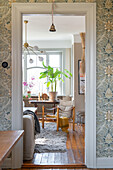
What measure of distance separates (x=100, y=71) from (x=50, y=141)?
2327mm

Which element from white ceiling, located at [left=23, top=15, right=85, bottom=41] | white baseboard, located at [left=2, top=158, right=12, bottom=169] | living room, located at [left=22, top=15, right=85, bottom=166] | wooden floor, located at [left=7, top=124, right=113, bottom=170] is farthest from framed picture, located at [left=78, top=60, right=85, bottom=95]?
white baseboard, located at [left=2, top=158, right=12, bottom=169]

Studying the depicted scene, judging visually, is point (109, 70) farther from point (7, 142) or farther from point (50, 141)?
point (50, 141)

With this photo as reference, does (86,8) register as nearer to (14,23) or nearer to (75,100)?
(14,23)

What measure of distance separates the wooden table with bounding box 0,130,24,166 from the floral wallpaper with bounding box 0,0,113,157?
101 cm

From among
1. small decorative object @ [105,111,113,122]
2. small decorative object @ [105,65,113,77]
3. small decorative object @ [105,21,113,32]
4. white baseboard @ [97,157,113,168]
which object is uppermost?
small decorative object @ [105,21,113,32]

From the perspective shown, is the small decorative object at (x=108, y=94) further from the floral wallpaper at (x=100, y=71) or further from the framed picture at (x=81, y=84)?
the framed picture at (x=81, y=84)

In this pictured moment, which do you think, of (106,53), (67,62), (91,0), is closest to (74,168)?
(106,53)

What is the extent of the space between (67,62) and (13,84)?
5.33m

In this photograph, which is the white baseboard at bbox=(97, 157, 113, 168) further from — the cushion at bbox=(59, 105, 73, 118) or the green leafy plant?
the green leafy plant

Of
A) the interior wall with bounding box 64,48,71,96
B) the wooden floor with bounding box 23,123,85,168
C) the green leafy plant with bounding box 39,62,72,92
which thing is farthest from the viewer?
the interior wall with bounding box 64,48,71,96

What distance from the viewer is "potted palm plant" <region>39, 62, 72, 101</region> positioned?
8.09 meters

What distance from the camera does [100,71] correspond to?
364 centimetres

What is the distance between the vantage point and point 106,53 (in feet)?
12.0

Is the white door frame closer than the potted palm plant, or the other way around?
the white door frame
